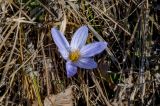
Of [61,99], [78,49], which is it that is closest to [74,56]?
[78,49]

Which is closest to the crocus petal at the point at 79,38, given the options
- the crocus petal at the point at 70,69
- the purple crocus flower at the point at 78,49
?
the purple crocus flower at the point at 78,49

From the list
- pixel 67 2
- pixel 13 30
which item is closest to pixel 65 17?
pixel 67 2

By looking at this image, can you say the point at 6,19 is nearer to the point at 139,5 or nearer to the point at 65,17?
the point at 65,17

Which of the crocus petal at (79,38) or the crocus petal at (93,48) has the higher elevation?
the crocus petal at (79,38)

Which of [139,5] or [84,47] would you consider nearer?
[84,47]

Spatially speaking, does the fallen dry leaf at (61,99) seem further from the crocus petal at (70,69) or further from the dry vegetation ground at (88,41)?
the crocus petal at (70,69)
